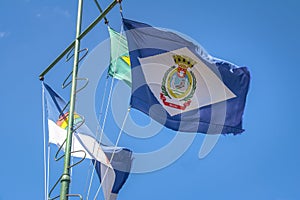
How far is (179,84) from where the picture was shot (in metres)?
14.3

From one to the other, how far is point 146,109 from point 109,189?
2.10 metres

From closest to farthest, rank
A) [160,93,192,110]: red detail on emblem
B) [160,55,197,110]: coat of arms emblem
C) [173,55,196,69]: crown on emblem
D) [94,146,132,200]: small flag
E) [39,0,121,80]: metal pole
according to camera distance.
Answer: [39,0,121,80]: metal pole < [94,146,132,200]: small flag < [160,93,192,110]: red detail on emblem < [160,55,197,110]: coat of arms emblem < [173,55,196,69]: crown on emblem

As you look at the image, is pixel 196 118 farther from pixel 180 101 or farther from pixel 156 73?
pixel 156 73

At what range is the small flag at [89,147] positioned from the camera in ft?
41.8

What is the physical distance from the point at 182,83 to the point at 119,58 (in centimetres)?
177

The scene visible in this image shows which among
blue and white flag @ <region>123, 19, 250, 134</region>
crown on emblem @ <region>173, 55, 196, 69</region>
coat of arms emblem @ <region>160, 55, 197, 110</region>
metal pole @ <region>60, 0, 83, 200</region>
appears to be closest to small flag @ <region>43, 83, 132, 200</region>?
blue and white flag @ <region>123, 19, 250, 134</region>

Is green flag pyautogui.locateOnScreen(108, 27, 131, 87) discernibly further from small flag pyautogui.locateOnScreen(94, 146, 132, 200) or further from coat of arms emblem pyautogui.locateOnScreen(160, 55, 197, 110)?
small flag pyautogui.locateOnScreen(94, 146, 132, 200)

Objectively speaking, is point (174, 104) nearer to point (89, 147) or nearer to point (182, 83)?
point (182, 83)

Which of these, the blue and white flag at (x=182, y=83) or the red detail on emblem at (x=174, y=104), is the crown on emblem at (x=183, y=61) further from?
the red detail on emblem at (x=174, y=104)

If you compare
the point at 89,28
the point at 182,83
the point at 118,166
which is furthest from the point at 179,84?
the point at 89,28

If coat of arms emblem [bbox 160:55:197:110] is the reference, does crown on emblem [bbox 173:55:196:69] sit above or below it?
above

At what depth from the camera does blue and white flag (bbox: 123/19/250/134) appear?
1358cm

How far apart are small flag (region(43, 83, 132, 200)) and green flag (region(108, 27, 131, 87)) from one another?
5.00 feet

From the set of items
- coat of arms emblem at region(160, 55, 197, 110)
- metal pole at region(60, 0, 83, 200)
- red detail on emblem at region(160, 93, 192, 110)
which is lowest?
metal pole at region(60, 0, 83, 200)
